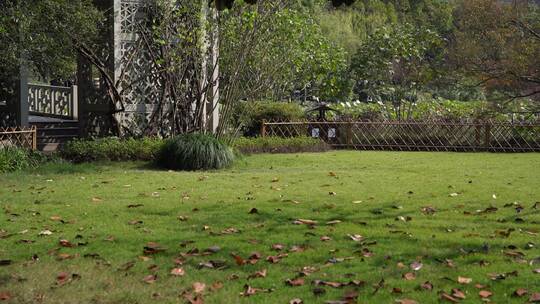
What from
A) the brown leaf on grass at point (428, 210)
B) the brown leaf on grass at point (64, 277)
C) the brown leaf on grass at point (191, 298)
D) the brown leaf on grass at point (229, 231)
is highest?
the brown leaf on grass at point (428, 210)

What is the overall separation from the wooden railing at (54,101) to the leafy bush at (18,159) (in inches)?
263

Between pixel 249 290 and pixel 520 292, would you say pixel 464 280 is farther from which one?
pixel 249 290

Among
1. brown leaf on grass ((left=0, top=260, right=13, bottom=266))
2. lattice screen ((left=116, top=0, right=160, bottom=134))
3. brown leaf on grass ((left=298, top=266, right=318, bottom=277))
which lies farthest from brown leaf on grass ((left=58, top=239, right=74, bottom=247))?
lattice screen ((left=116, top=0, right=160, bottom=134))

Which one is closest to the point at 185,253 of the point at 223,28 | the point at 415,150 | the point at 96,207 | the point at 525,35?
the point at 96,207

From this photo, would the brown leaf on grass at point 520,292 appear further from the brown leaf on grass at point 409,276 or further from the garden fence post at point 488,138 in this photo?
the garden fence post at point 488,138

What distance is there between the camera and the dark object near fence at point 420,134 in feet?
66.2

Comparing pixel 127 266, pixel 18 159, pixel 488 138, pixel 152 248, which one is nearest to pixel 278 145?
pixel 488 138

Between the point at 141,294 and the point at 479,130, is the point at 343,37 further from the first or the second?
the point at 141,294

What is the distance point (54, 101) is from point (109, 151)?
294 inches

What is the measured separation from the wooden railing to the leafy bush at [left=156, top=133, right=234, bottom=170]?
24.2 feet

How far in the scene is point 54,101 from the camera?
21828mm

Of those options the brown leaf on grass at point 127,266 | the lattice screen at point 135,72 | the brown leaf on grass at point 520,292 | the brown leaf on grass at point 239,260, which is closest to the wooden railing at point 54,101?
the lattice screen at point 135,72

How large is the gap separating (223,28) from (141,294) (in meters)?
12.1

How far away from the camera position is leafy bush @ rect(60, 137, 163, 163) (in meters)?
15.1
